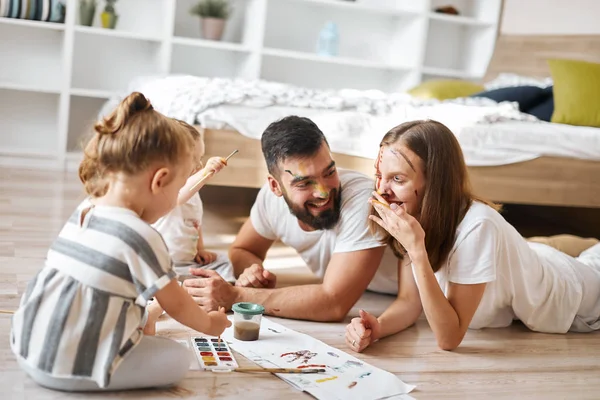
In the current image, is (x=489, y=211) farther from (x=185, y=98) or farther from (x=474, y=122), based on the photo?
(x=185, y=98)

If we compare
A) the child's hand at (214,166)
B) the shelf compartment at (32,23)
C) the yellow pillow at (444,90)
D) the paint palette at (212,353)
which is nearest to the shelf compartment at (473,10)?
the yellow pillow at (444,90)

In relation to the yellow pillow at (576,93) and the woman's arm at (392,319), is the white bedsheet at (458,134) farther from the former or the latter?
the woman's arm at (392,319)

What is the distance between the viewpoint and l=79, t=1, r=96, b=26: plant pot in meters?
4.73

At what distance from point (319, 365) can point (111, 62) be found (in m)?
3.83

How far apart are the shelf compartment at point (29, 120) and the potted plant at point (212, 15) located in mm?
1079

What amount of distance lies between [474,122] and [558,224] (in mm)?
1273

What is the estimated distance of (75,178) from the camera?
439 centimetres

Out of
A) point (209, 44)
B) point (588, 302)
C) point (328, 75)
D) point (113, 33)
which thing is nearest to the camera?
point (588, 302)

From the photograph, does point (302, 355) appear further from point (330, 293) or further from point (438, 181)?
point (438, 181)

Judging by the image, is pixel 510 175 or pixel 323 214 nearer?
pixel 323 214

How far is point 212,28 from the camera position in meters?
5.06

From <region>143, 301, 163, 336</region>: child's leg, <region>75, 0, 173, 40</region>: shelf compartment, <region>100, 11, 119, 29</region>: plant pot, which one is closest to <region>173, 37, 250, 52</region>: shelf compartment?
<region>75, 0, 173, 40</region>: shelf compartment

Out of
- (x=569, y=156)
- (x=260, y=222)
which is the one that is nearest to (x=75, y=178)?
(x=260, y=222)

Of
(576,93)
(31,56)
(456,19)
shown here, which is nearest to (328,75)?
(456,19)
